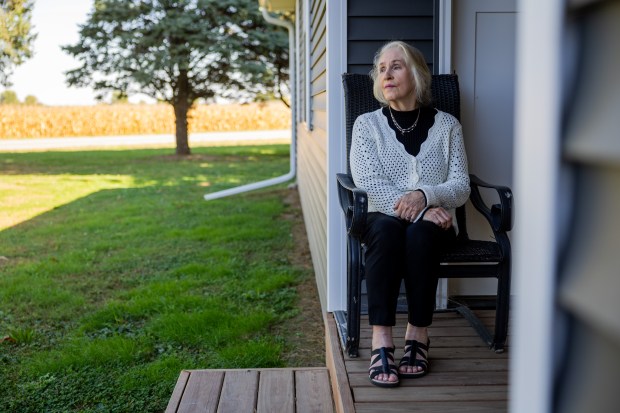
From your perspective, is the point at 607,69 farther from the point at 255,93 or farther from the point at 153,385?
the point at 255,93

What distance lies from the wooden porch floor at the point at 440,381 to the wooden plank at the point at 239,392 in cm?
28

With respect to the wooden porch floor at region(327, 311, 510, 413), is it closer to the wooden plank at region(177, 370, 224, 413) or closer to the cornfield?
the wooden plank at region(177, 370, 224, 413)

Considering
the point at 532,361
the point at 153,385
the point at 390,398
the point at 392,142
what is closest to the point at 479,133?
the point at 392,142

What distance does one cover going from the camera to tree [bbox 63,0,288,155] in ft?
45.8

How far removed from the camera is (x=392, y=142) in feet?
8.76

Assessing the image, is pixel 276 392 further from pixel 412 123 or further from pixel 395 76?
pixel 395 76

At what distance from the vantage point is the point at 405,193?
2.57 metres

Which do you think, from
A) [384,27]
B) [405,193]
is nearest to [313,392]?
[405,193]

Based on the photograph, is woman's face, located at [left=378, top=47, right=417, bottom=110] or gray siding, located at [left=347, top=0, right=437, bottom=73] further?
gray siding, located at [left=347, top=0, right=437, bottom=73]

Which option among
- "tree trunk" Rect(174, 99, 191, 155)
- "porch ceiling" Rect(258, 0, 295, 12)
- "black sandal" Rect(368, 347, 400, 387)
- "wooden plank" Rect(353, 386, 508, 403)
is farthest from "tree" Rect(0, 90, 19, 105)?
"wooden plank" Rect(353, 386, 508, 403)

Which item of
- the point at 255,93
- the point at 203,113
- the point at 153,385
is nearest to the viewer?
the point at 153,385

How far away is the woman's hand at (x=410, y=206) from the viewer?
8.14 feet

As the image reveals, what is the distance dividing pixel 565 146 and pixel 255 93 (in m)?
15.2

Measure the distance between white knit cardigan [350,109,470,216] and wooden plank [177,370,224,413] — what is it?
817 millimetres
